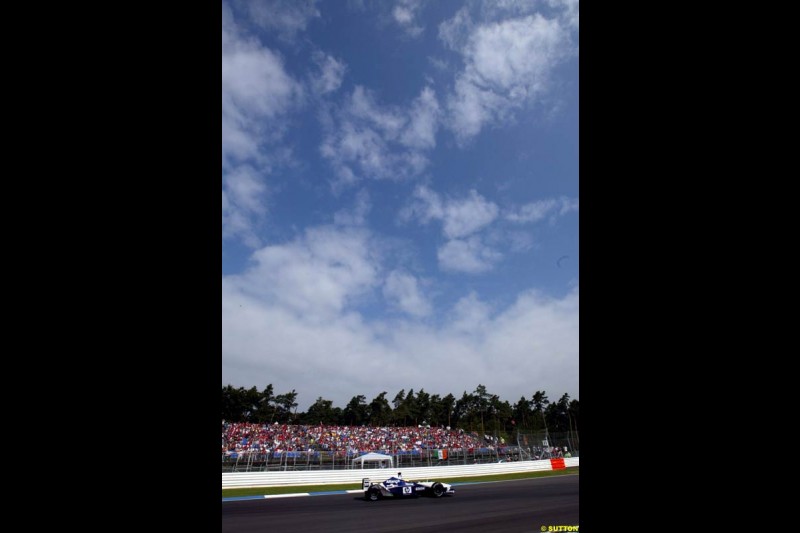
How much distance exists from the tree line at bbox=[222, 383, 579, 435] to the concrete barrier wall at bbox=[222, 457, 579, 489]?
42.5 metres

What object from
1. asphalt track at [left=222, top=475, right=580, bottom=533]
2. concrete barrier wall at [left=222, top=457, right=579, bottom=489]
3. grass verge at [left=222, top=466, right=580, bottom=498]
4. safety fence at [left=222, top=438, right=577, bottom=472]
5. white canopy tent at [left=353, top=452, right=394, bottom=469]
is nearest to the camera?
asphalt track at [left=222, top=475, right=580, bottom=533]

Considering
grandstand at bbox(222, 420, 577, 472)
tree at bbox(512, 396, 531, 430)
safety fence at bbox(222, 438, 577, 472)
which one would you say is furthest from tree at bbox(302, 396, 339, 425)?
safety fence at bbox(222, 438, 577, 472)

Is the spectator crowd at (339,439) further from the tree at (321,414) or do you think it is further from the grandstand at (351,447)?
the tree at (321,414)

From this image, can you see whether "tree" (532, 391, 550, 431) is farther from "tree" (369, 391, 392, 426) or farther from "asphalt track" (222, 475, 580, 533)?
"asphalt track" (222, 475, 580, 533)

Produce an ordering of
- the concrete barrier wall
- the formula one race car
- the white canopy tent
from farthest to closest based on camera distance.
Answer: the white canopy tent, the concrete barrier wall, the formula one race car

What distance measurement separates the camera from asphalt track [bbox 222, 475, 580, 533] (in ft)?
33.9

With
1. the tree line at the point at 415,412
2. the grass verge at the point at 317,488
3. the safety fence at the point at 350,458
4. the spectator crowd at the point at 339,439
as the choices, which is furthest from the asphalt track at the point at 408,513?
the tree line at the point at 415,412

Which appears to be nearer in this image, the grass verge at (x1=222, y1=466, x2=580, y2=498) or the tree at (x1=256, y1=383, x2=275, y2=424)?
the grass verge at (x1=222, y1=466, x2=580, y2=498)

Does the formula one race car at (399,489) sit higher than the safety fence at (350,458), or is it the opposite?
the formula one race car at (399,489)

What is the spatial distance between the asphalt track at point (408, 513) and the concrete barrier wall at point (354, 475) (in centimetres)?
410

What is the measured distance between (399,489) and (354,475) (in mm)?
7517

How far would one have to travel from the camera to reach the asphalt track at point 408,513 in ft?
33.9
